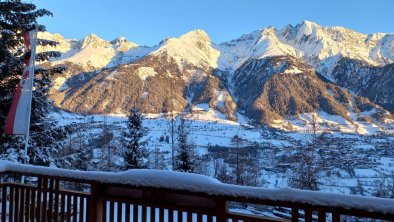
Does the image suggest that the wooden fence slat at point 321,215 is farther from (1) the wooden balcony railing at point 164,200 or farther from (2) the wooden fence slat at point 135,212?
(2) the wooden fence slat at point 135,212

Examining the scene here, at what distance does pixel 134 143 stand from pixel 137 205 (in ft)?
74.6

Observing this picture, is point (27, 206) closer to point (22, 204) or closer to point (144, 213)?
point (22, 204)

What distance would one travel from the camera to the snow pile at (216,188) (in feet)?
8.55

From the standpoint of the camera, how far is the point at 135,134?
2633 cm

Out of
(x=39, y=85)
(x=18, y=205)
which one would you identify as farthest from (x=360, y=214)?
(x=39, y=85)

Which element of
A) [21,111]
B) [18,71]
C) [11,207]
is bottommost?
[11,207]

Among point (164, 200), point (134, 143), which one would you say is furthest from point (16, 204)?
point (134, 143)

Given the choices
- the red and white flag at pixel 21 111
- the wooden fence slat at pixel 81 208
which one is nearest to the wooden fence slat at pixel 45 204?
the wooden fence slat at pixel 81 208

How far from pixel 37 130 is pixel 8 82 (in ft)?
9.16

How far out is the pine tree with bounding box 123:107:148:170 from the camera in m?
25.8

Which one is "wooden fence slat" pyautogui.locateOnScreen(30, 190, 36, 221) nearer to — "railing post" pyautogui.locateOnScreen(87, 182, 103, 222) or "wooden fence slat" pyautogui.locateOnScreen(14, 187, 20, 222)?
"wooden fence slat" pyautogui.locateOnScreen(14, 187, 20, 222)

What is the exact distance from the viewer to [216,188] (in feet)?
10.5

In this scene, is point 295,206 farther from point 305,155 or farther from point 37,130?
point 305,155

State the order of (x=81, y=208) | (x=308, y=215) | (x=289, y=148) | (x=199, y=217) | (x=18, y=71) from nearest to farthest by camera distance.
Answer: (x=308, y=215)
(x=199, y=217)
(x=81, y=208)
(x=18, y=71)
(x=289, y=148)
